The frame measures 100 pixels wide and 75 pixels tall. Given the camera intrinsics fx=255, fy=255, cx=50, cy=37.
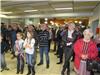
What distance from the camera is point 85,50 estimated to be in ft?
17.1

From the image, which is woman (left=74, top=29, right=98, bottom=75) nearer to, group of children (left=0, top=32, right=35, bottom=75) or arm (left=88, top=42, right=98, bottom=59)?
arm (left=88, top=42, right=98, bottom=59)

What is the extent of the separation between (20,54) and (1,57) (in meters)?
0.88

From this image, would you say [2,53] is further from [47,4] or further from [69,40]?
[47,4]

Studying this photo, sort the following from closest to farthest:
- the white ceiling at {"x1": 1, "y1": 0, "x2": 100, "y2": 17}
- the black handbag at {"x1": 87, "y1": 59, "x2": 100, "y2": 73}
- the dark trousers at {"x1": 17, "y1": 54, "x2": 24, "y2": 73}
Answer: the black handbag at {"x1": 87, "y1": 59, "x2": 100, "y2": 73} < the dark trousers at {"x1": 17, "y1": 54, "x2": 24, "y2": 73} < the white ceiling at {"x1": 1, "y1": 0, "x2": 100, "y2": 17}

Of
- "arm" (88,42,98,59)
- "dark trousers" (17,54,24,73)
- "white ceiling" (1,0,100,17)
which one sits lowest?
"dark trousers" (17,54,24,73)

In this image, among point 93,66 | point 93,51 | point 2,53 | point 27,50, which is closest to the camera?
point 93,66

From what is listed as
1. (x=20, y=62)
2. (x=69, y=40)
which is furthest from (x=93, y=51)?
(x=20, y=62)

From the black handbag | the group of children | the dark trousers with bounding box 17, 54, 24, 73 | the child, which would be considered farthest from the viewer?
the child

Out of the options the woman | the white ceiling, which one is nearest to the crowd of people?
the woman

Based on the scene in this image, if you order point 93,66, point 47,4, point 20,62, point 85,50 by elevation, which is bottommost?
point 20,62

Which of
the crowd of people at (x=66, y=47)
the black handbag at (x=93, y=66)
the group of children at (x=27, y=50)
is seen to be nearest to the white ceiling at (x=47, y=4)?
the crowd of people at (x=66, y=47)

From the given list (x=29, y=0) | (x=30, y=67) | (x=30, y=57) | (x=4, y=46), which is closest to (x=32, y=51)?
(x=30, y=57)

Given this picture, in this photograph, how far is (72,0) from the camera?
1216 centimetres

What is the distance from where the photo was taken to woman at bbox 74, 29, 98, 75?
515 centimetres
